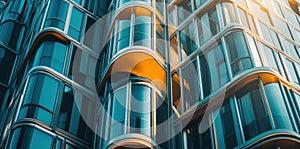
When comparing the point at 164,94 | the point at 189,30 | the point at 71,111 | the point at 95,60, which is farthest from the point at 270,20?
the point at 71,111

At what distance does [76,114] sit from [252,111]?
794 centimetres

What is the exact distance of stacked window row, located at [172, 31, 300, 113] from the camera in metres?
15.9

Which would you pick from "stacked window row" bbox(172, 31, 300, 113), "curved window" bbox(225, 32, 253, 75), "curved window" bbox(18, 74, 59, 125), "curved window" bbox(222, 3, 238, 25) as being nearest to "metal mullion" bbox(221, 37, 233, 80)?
"stacked window row" bbox(172, 31, 300, 113)

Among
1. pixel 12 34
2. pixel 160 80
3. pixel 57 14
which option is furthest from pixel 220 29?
pixel 12 34

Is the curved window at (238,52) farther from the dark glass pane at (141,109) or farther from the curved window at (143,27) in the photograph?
the curved window at (143,27)

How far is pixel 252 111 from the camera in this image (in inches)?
563

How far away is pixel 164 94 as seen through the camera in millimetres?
17391

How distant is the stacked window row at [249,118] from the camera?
13609mm

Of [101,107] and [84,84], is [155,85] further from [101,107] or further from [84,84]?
[84,84]

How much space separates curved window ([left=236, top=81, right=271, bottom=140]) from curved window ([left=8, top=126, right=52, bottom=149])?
7.48 m

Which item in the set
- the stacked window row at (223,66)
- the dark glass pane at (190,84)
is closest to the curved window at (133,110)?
the dark glass pane at (190,84)

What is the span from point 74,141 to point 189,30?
746 cm

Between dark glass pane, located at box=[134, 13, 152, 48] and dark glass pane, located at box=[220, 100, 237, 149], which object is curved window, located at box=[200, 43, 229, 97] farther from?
dark glass pane, located at box=[134, 13, 152, 48]

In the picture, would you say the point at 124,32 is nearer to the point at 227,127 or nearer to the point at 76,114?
the point at 76,114
